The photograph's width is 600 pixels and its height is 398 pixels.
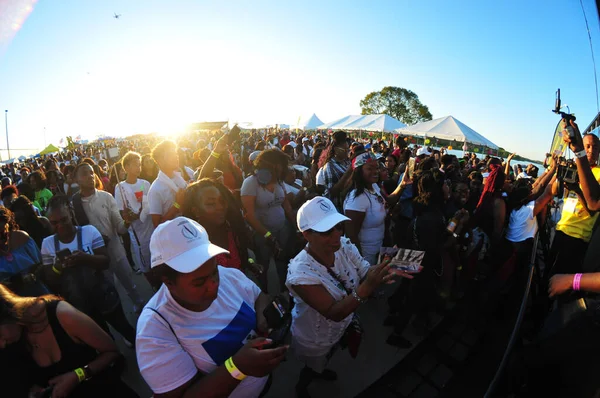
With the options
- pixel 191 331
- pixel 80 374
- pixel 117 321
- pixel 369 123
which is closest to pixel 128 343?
pixel 117 321

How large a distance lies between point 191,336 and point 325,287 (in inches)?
36.8

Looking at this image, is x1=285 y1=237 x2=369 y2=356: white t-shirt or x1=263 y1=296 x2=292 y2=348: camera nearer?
x1=263 y1=296 x2=292 y2=348: camera

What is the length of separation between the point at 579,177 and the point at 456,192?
1.85m

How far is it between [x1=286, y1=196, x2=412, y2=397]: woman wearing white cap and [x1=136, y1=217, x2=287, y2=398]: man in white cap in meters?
0.49

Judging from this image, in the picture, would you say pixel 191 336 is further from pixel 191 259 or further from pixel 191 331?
pixel 191 259

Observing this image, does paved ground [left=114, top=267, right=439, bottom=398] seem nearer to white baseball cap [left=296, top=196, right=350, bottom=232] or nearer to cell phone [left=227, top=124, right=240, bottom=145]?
white baseball cap [left=296, top=196, right=350, bottom=232]

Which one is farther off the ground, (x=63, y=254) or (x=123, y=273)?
(x=63, y=254)

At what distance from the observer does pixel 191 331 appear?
1.47 m

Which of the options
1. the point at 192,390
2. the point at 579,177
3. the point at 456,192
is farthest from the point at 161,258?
the point at 456,192

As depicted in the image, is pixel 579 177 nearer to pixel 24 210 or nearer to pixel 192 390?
pixel 192 390

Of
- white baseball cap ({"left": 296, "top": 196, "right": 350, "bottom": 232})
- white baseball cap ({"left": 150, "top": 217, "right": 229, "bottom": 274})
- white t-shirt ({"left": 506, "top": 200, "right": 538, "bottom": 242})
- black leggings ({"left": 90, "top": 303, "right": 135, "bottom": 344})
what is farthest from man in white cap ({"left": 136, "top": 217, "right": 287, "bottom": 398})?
white t-shirt ({"left": 506, "top": 200, "right": 538, "bottom": 242})

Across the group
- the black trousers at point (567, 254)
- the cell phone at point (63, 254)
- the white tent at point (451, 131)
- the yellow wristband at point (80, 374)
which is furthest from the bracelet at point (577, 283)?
the white tent at point (451, 131)

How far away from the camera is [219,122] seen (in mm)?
46000

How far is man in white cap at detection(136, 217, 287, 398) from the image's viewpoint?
53.0 inches
